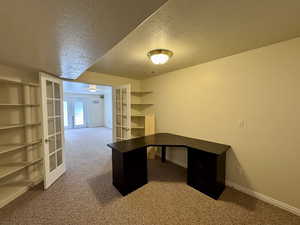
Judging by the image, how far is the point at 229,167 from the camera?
94.1 inches

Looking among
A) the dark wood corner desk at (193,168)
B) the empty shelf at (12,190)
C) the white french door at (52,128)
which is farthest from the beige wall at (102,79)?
the empty shelf at (12,190)

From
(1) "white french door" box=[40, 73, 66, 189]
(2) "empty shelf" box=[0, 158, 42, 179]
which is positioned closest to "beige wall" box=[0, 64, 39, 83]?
Answer: (1) "white french door" box=[40, 73, 66, 189]

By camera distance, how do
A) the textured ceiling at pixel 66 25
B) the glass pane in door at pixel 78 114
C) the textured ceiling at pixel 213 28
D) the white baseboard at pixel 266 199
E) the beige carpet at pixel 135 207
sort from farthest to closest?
the glass pane in door at pixel 78 114
the white baseboard at pixel 266 199
the beige carpet at pixel 135 207
the textured ceiling at pixel 213 28
the textured ceiling at pixel 66 25

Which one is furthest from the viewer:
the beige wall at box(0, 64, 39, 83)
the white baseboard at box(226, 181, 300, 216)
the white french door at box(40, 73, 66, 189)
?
the white french door at box(40, 73, 66, 189)

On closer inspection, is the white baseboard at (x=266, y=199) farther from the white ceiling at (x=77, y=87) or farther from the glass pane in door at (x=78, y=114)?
the glass pane in door at (x=78, y=114)

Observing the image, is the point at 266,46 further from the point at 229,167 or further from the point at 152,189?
the point at 152,189

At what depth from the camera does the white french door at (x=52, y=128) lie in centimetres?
230

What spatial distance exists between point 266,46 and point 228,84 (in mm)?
704

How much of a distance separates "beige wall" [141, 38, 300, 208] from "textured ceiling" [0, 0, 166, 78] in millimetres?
2009

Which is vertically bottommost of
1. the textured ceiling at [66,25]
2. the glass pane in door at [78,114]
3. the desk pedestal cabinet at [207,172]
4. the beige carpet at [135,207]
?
the beige carpet at [135,207]

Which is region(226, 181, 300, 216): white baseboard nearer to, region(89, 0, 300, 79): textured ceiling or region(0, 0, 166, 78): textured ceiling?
region(89, 0, 300, 79): textured ceiling

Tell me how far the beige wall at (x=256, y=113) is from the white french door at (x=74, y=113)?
814 cm

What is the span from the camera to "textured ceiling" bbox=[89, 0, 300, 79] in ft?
3.80

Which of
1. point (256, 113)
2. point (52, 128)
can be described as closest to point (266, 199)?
point (256, 113)
